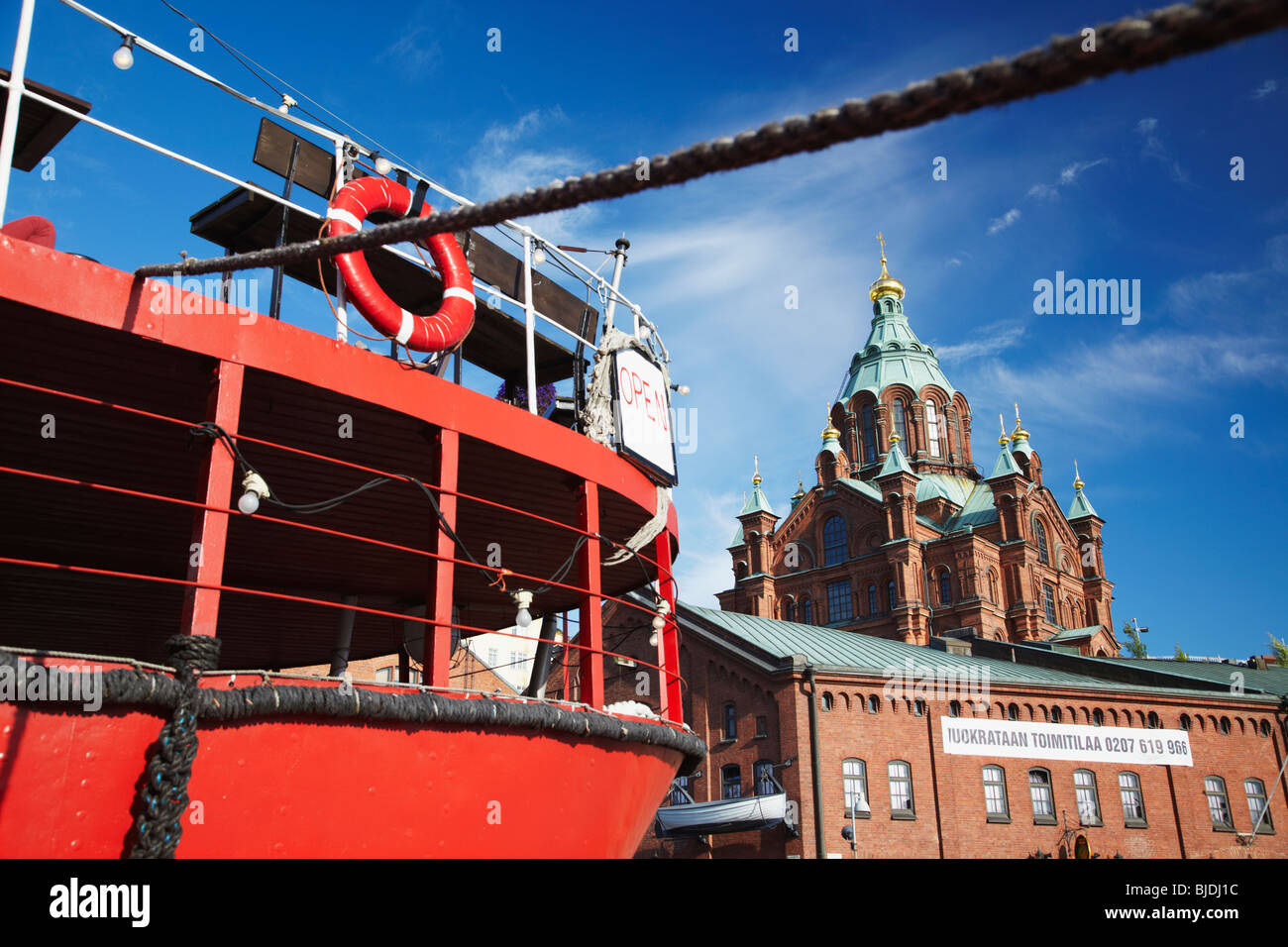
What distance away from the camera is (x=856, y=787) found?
2991 cm

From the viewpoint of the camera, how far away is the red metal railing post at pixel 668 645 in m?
10.4

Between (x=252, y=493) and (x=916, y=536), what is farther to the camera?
(x=916, y=536)

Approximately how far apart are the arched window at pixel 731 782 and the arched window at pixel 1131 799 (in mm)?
12351

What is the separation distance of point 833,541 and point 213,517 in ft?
167

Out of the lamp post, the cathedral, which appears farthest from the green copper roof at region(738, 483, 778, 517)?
the lamp post

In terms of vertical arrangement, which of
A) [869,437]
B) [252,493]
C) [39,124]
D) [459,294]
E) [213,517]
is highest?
[869,437]

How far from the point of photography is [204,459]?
22.3 ft

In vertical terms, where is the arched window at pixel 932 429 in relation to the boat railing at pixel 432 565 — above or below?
above

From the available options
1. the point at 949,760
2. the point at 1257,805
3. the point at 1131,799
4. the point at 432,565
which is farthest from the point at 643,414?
the point at 1257,805

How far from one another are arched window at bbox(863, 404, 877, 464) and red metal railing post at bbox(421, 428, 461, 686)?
54374 millimetres

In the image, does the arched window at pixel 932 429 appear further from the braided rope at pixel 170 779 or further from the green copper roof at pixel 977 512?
the braided rope at pixel 170 779

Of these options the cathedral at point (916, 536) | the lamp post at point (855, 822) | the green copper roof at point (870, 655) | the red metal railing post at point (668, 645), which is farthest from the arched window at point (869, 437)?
the red metal railing post at point (668, 645)

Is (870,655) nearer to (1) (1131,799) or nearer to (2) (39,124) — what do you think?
(1) (1131,799)

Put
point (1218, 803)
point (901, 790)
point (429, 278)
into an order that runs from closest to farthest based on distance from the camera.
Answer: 1. point (429, 278)
2. point (901, 790)
3. point (1218, 803)
